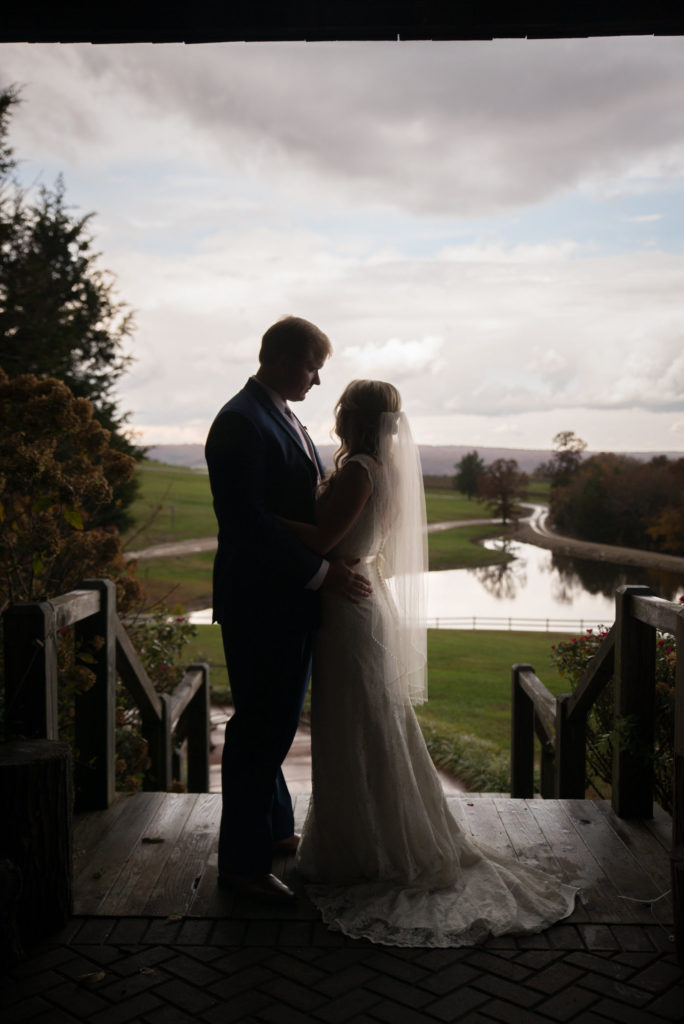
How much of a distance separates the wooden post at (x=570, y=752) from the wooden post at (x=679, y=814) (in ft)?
5.66

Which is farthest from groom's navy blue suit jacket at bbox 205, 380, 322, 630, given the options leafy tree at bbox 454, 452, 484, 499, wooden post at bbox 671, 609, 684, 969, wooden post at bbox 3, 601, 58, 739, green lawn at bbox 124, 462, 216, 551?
green lawn at bbox 124, 462, 216, 551

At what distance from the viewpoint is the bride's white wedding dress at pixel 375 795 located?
270cm

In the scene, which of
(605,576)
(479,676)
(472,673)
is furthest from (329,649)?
(472,673)

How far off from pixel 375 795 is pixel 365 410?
131cm

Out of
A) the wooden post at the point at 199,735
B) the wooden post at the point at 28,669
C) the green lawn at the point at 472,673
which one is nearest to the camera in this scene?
the wooden post at the point at 28,669

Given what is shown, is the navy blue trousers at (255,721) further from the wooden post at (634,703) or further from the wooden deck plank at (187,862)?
the wooden post at (634,703)

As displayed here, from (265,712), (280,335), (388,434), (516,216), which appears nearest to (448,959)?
(265,712)

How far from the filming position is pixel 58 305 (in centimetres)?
1160

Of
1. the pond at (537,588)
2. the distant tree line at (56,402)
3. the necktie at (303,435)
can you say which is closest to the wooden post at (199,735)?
the distant tree line at (56,402)

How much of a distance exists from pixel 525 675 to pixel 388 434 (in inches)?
126

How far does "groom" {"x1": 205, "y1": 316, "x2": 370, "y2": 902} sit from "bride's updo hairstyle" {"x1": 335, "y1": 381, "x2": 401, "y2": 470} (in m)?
0.17

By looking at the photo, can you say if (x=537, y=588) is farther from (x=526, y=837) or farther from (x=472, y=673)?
(x=526, y=837)

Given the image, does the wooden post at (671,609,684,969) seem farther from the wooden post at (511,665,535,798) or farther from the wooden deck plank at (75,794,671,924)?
the wooden post at (511,665,535,798)

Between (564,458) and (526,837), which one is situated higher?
(564,458)
